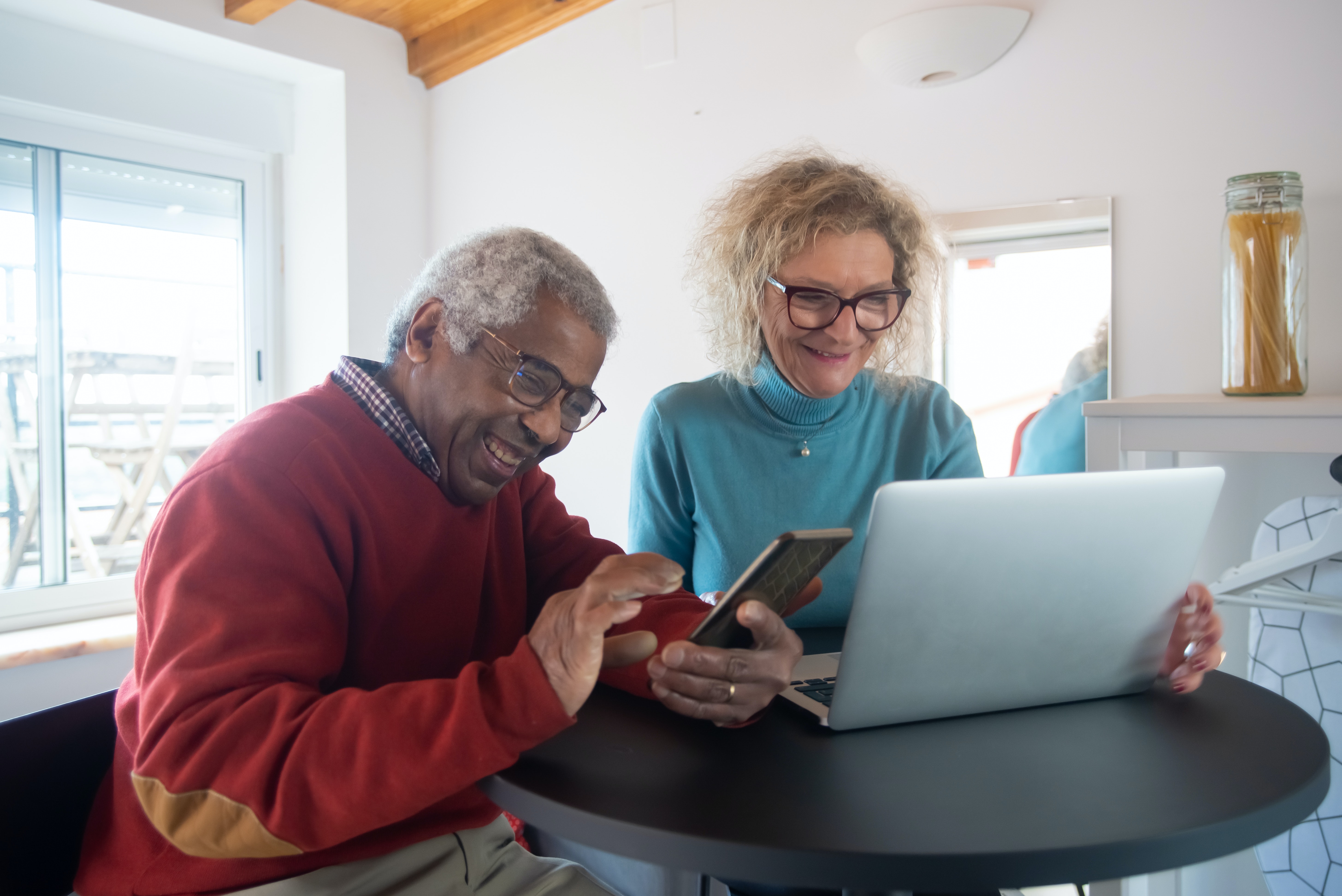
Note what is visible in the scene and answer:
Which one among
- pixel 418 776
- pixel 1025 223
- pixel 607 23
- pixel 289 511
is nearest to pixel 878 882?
pixel 418 776

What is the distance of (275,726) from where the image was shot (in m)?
0.74

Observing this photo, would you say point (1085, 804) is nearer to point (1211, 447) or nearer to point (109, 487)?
point (1211, 447)

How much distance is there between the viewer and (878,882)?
0.62 metres

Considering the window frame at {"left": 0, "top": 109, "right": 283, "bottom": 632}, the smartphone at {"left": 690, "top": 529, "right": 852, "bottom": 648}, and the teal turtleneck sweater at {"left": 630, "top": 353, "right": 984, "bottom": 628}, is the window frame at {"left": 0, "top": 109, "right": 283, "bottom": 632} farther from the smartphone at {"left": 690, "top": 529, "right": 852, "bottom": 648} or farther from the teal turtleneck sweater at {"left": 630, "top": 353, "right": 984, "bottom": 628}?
the smartphone at {"left": 690, "top": 529, "right": 852, "bottom": 648}

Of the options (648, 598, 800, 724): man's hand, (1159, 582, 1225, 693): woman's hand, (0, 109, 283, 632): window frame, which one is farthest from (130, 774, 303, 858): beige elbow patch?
(0, 109, 283, 632): window frame

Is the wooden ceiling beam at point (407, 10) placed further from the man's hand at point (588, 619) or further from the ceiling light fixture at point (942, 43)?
the man's hand at point (588, 619)

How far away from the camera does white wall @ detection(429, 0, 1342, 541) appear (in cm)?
193

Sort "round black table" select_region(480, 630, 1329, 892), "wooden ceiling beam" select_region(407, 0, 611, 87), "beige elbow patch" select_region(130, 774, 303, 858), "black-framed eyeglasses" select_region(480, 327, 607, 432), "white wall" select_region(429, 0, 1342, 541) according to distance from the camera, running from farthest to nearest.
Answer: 1. "wooden ceiling beam" select_region(407, 0, 611, 87)
2. "white wall" select_region(429, 0, 1342, 541)
3. "black-framed eyeglasses" select_region(480, 327, 607, 432)
4. "beige elbow patch" select_region(130, 774, 303, 858)
5. "round black table" select_region(480, 630, 1329, 892)

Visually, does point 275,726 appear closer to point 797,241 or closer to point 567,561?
point 567,561

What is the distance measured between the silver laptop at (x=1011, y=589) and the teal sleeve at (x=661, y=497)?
2.51ft

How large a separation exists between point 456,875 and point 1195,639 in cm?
90

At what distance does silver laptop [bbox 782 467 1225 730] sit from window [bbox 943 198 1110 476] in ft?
4.58

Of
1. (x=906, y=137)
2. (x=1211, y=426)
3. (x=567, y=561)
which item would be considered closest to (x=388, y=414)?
(x=567, y=561)

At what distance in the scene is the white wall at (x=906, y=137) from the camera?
193 centimetres
